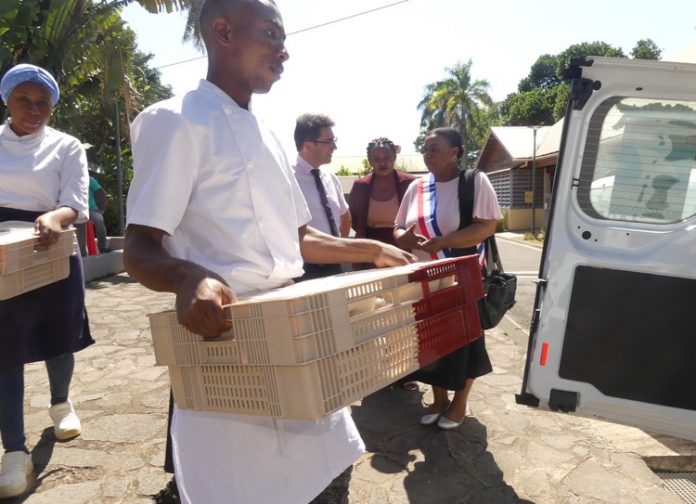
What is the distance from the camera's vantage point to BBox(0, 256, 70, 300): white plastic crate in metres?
2.45

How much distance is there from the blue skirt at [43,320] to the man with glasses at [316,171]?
1439mm

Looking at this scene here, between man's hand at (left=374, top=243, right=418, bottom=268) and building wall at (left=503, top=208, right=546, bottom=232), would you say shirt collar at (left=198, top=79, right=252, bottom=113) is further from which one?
building wall at (left=503, top=208, right=546, bottom=232)

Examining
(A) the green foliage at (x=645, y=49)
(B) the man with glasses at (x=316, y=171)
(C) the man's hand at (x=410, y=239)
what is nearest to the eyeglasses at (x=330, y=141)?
(B) the man with glasses at (x=316, y=171)

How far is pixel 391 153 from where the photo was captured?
440 centimetres

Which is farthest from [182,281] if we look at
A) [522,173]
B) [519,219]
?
[522,173]

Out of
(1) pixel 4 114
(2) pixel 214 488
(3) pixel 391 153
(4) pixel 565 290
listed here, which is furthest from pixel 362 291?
(1) pixel 4 114

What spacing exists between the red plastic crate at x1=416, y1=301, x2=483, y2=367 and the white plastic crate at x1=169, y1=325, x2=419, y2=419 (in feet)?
0.20

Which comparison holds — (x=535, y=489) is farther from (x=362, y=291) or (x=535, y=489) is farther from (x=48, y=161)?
(x=48, y=161)

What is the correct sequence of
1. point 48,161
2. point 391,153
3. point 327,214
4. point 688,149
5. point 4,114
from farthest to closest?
point 4,114
point 391,153
point 327,214
point 48,161
point 688,149

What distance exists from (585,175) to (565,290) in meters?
0.58

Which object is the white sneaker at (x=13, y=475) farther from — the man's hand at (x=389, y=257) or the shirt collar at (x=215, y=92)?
the shirt collar at (x=215, y=92)

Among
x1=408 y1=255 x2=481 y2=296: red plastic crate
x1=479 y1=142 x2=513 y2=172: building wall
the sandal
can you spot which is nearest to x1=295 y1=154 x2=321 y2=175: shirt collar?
the sandal

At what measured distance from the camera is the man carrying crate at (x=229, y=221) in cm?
138

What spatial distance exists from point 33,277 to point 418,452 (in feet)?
7.73
